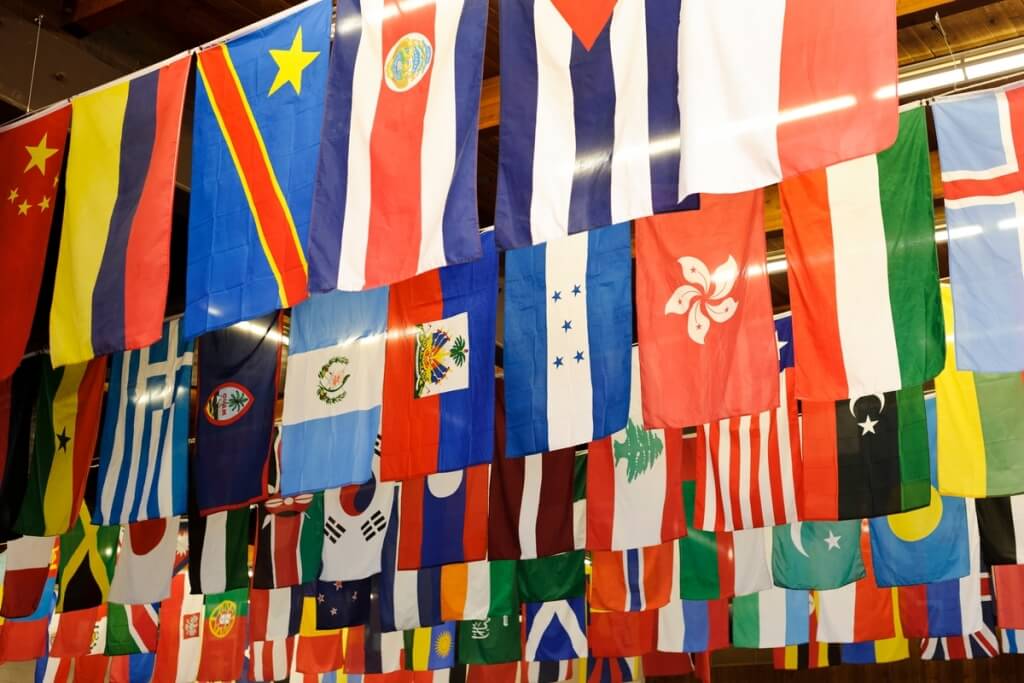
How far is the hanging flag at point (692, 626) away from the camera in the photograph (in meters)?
12.9

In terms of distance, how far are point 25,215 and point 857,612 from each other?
349 inches

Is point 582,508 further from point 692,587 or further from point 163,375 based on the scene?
point 163,375

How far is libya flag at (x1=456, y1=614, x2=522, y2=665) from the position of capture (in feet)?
43.9

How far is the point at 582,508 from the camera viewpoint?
12.0 meters

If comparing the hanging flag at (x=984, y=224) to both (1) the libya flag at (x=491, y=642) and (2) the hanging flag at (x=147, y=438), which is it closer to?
(2) the hanging flag at (x=147, y=438)

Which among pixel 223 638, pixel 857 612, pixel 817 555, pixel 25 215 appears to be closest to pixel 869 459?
pixel 817 555

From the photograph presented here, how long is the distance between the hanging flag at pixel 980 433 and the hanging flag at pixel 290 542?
5.43 m

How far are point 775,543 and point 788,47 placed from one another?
7.12 meters

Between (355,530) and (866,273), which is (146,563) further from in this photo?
(866,273)

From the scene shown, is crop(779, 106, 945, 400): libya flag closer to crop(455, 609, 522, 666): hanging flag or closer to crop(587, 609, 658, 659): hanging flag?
crop(587, 609, 658, 659): hanging flag

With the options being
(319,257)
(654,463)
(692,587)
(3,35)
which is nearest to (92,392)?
(3,35)

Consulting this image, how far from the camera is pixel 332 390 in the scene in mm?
7938

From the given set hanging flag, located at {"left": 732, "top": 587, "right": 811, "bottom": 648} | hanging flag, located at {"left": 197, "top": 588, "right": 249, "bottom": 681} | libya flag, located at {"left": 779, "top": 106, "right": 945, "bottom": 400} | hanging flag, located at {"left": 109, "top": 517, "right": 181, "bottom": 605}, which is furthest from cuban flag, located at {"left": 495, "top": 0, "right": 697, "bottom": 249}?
hanging flag, located at {"left": 197, "top": 588, "right": 249, "bottom": 681}

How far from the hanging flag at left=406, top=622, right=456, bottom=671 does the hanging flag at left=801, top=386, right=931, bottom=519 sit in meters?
5.41
